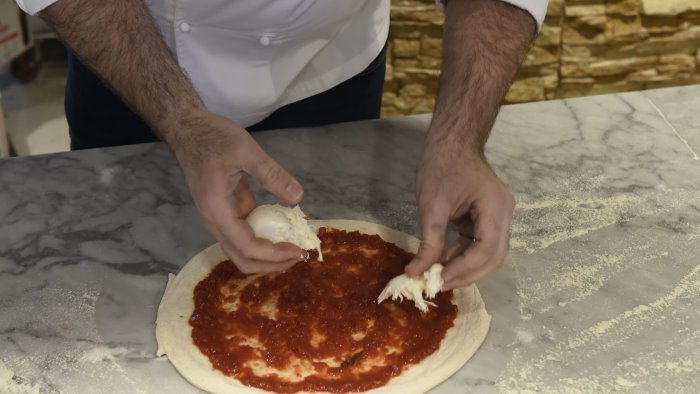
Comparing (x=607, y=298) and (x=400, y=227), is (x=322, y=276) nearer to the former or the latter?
(x=400, y=227)

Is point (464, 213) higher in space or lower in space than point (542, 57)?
higher

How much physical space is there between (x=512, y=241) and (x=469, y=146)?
0.99 feet

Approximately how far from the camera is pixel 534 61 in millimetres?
3150

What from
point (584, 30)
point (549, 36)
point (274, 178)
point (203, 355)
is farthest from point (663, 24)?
point (203, 355)

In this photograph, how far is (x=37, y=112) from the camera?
3.65 meters

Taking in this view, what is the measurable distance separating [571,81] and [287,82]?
1691 mm

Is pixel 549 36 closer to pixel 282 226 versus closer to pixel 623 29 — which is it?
pixel 623 29

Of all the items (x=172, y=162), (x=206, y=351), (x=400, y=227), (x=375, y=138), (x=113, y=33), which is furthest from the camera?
(x=375, y=138)

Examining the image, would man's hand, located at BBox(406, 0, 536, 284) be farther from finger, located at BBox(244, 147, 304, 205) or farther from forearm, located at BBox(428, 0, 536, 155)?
finger, located at BBox(244, 147, 304, 205)

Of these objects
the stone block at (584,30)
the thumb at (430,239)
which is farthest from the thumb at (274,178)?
the stone block at (584,30)

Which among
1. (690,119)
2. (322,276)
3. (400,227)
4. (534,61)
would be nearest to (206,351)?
(322,276)

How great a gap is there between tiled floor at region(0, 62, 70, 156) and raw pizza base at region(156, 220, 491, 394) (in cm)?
203

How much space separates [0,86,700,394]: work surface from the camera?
141 centimetres

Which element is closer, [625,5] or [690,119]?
[690,119]
